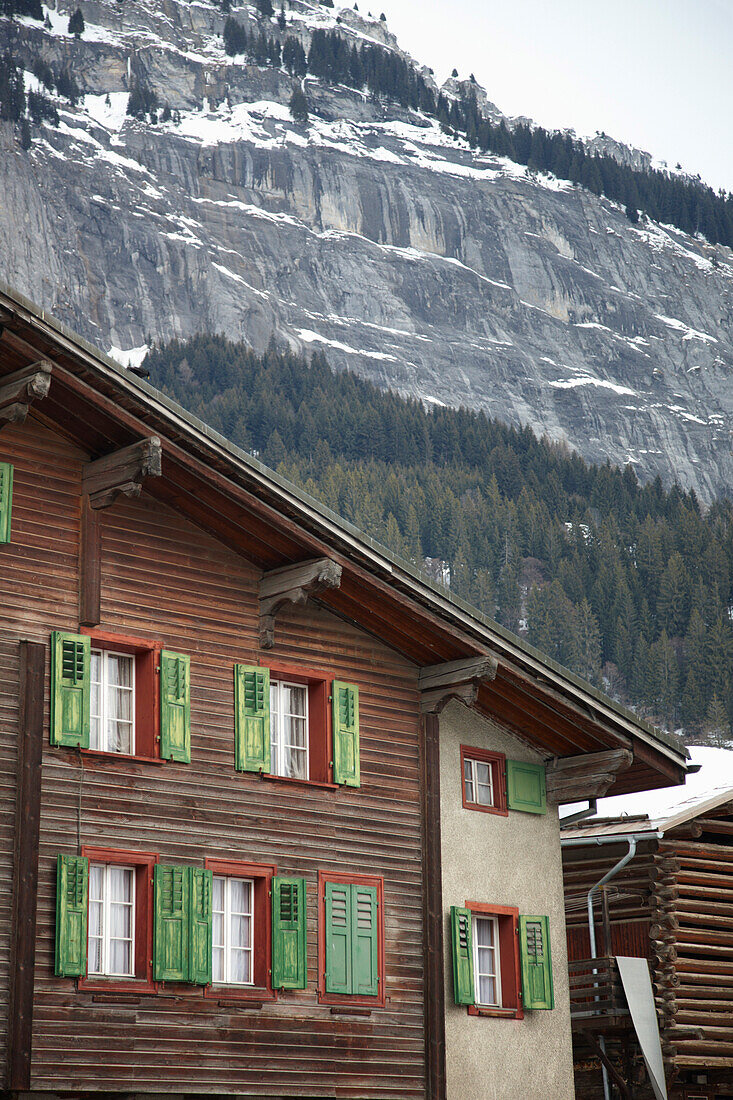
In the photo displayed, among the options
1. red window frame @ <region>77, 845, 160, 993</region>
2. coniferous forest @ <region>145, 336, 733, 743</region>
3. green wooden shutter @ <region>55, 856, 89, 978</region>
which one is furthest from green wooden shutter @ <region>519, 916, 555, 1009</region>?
coniferous forest @ <region>145, 336, 733, 743</region>

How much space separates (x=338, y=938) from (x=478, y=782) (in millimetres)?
3549

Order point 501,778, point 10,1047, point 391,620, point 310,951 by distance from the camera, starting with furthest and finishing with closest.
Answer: point 501,778
point 391,620
point 310,951
point 10,1047

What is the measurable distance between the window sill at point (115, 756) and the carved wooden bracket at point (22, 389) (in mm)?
3957

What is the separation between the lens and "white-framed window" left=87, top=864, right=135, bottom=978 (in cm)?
1700

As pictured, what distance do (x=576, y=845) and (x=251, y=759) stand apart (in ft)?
30.0

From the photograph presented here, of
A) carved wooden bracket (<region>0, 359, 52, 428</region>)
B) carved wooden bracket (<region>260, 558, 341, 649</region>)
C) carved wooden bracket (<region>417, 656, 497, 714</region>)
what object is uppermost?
carved wooden bracket (<region>0, 359, 52, 428</region>)

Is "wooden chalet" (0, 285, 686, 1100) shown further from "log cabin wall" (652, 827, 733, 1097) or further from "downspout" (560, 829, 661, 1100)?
"log cabin wall" (652, 827, 733, 1097)

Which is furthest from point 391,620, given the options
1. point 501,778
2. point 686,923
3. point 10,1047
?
point 686,923

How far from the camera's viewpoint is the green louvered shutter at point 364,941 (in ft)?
62.7

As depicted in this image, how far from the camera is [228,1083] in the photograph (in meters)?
17.5

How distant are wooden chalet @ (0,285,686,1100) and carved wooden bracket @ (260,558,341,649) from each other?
4 centimetres

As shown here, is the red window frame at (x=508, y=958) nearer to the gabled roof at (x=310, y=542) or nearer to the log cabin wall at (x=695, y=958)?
the gabled roof at (x=310, y=542)

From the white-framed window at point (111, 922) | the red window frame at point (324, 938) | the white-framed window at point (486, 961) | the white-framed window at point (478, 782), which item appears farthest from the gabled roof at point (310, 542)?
the white-framed window at point (111, 922)

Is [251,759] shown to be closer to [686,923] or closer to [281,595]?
[281,595]
